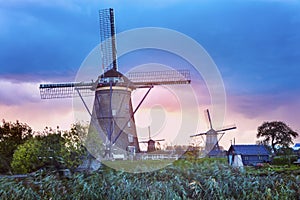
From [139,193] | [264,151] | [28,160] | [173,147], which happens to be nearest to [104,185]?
[139,193]

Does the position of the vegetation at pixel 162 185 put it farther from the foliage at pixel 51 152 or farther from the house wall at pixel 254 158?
the house wall at pixel 254 158

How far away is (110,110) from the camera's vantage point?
1018 inches

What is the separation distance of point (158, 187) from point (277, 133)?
49266mm

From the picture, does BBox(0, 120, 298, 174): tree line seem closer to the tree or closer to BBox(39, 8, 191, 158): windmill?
BBox(39, 8, 191, 158): windmill

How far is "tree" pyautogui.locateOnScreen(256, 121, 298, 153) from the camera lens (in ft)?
180

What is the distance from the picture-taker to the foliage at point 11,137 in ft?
85.7

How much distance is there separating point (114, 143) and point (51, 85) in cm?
549

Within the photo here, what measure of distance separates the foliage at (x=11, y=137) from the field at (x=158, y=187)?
16.2 metres

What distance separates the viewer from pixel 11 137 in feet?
89.8

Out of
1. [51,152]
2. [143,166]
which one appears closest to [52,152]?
[51,152]

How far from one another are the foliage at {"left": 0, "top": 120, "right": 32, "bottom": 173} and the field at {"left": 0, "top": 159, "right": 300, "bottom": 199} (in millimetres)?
16249

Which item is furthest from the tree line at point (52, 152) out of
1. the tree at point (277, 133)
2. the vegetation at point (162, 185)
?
the tree at point (277, 133)

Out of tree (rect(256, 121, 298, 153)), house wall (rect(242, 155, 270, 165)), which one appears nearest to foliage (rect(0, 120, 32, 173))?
house wall (rect(242, 155, 270, 165))

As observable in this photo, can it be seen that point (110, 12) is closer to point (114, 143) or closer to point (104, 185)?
point (114, 143)
